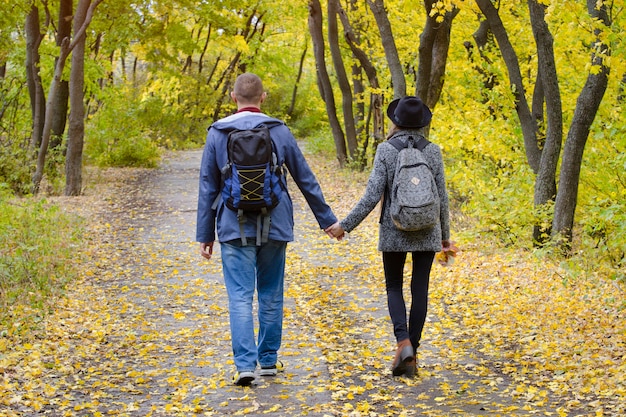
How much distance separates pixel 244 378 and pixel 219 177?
53.4 inches

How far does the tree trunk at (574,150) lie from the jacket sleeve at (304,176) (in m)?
4.80

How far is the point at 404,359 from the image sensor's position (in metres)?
6.02

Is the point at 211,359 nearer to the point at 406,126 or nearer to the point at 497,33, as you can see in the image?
the point at 406,126

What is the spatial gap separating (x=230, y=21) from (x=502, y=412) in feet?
65.6

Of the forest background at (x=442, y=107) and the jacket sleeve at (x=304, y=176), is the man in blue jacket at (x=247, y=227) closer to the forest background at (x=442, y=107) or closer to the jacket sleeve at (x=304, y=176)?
the jacket sleeve at (x=304, y=176)

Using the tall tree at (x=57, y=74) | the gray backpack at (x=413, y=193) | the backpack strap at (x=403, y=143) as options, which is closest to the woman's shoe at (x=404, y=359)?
the gray backpack at (x=413, y=193)

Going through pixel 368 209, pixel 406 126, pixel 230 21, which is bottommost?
pixel 368 209

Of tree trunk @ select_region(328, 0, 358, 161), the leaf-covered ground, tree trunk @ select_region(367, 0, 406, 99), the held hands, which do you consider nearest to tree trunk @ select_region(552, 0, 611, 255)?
the leaf-covered ground

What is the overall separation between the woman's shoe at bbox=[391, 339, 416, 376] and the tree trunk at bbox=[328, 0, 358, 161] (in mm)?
15946

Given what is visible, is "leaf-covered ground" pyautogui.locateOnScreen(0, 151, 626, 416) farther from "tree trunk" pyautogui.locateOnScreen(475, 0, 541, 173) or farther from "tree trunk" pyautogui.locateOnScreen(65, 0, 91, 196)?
"tree trunk" pyautogui.locateOnScreen(65, 0, 91, 196)

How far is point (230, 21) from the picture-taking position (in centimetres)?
2397

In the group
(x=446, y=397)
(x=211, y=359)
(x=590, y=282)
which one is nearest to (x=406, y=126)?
(x=446, y=397)

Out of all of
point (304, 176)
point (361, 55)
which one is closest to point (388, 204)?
point (304, 176)

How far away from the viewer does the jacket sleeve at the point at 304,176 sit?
597cm
